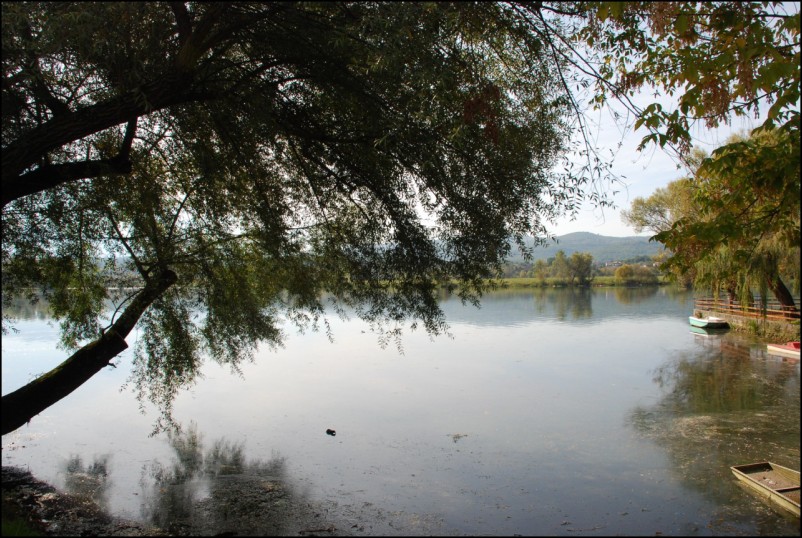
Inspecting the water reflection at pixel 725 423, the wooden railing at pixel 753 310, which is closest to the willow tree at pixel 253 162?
the water reflection at pixel 725 423

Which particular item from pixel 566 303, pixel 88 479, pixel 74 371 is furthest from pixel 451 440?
pixel 566 303

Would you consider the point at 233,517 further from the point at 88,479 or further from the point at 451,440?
the point at 451,440

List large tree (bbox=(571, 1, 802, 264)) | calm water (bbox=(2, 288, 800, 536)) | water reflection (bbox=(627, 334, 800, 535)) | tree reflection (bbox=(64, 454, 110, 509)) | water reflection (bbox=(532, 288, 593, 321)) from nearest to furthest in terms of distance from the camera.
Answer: large tree (bbox=(571, 1, 802, 264)) < calm water (bbox=(2, 288, 800, 536)) < water reflection (bbox=(627, 334, 800, 535)) < tree reflection (bbox=(64, 454, 110, 509)) < water reflection (bbox=(532, 288, 593, 321))

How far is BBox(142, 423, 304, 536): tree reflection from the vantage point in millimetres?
5902

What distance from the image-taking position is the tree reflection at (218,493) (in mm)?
5902

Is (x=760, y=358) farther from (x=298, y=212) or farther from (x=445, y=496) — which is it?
(x=298, y=212)

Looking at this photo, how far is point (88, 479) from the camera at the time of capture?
297 inches

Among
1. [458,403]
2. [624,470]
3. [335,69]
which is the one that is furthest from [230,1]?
[458,403]

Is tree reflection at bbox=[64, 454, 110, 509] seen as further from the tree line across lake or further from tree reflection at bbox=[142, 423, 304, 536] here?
the tree line across lake

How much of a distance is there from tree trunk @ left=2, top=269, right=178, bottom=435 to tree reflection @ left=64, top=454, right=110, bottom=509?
5.85 ft

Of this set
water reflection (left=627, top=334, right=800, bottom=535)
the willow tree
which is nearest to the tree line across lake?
water reflection (left=627, top=334, right=800, bottom=535)

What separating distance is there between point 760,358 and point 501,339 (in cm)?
851

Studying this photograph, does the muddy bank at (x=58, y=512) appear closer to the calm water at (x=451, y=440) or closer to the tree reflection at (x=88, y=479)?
the tree reflection at (x=88, y=479)

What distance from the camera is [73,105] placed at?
559 centimetres
